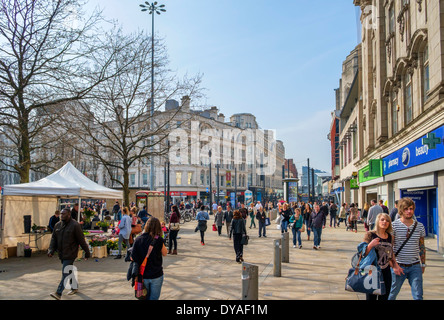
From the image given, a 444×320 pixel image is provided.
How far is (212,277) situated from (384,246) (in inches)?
201

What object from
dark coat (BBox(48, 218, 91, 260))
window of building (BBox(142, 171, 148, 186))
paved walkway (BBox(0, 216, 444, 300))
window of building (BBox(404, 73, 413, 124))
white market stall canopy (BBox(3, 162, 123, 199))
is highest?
window of building (BBox(404, 73, 413, 124))

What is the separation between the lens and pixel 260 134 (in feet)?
311

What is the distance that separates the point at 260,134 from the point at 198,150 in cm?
3432

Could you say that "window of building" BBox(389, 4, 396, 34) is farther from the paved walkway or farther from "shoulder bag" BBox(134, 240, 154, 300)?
"shoulder bag" BBox(134, 240, 154, 300)

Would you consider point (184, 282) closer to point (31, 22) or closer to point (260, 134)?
point (31, 22)

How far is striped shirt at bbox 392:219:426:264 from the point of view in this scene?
541 centimetres

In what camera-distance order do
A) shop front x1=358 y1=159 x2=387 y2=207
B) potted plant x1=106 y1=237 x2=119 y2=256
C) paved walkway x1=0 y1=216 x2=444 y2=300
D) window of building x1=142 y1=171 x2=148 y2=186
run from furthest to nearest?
1. window of building x1=142 y1=171 x2=148 y2=186
2. shop front x1=358 y1=159 x2=387 y2=207
3. potted plant x1=106 y1=237 x2=119 y2=256
4. paved walkway x1=0 y1=216 x2=444 y2=300

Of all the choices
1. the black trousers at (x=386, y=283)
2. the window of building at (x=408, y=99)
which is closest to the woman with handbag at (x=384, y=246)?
the black trousers at (x=386, y=283)

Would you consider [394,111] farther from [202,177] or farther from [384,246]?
[202,177]

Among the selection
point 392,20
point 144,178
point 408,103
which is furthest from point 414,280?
point 144,178

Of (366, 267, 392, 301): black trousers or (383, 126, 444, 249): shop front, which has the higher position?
(383, 126, 444, 249): shop front

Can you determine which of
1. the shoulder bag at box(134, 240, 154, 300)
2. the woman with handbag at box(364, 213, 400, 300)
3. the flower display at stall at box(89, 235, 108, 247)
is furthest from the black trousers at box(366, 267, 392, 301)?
the flower display at stall at box(89, 235, 108, 247)

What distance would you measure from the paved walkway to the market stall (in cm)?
97

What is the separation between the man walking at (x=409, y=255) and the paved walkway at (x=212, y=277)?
2040mm
